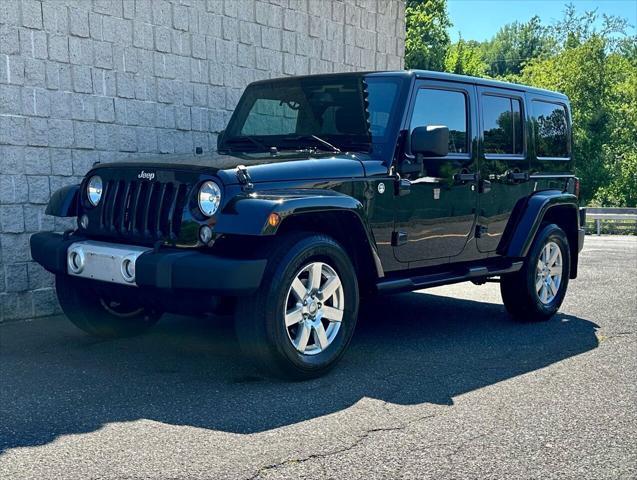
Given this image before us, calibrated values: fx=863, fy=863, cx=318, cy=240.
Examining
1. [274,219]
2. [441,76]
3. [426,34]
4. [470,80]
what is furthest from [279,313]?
[426,34]

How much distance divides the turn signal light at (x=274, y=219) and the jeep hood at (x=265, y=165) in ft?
1.04

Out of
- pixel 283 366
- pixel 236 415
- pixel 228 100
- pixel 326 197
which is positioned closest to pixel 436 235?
pixel 326 197

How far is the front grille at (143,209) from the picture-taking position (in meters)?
5.20

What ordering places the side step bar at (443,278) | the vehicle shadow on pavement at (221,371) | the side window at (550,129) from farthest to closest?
1. the side window at (550,129)
2. the side step bar at (443,278)
3. the vehicle shadow on pavement at (221,371)

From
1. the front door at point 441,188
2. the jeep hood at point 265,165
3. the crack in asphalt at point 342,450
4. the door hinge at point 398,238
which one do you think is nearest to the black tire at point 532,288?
the front door at point 441,188

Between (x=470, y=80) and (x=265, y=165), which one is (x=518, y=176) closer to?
(x=470, y=80)

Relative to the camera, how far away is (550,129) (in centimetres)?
800

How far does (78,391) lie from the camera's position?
5051 millimetres

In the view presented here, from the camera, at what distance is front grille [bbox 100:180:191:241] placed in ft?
17.0

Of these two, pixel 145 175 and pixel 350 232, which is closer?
pixel 145 175

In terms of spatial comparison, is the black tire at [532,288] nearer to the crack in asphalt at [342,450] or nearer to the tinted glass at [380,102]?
the tinted glass at [380,102]

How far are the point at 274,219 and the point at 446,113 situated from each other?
227 centimetres

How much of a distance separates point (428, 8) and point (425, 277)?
54282mm

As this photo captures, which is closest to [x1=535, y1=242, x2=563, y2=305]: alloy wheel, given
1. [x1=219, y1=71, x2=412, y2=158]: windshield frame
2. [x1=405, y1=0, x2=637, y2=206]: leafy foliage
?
[x1=219, y1=71, x2=412, y2=158]: windshield frame
